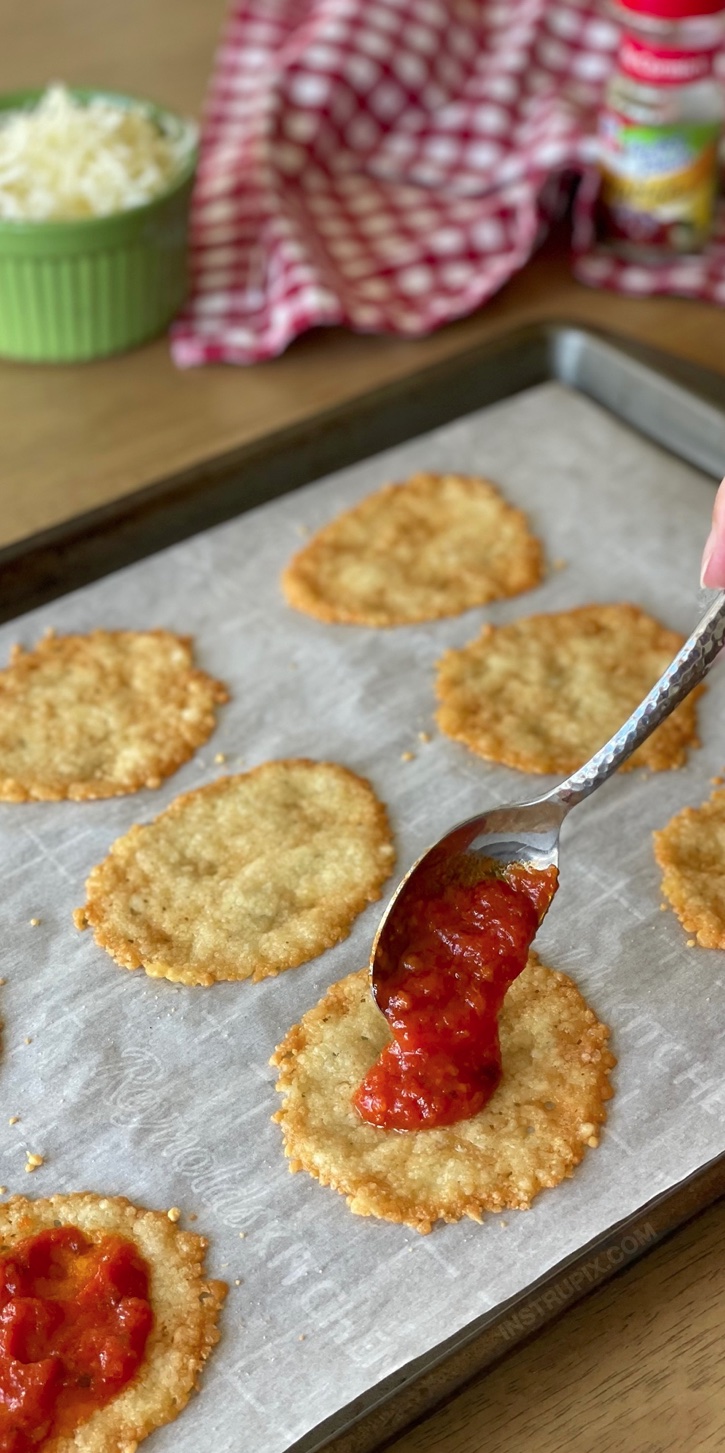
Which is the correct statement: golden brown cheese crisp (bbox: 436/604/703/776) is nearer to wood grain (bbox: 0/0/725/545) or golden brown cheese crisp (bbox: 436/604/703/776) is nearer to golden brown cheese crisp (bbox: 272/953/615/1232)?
golden brown cheese crisp (bbox: 272/953/615/1232)

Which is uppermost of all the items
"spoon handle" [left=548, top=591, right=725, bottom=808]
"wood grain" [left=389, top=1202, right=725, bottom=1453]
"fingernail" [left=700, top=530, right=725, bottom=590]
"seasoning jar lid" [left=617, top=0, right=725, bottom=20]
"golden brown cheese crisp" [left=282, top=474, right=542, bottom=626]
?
"seasoning jar lid" [left=617, top=0, right=725, bottom=20]

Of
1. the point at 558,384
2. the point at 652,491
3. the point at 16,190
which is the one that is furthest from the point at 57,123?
the point at 652,491

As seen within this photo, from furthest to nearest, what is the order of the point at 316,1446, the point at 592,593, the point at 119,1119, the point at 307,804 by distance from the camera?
the point at 592,593, the point at 307,804, the point at 119,1119, the point at 316,1446

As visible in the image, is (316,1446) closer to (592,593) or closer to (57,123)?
(592,593)

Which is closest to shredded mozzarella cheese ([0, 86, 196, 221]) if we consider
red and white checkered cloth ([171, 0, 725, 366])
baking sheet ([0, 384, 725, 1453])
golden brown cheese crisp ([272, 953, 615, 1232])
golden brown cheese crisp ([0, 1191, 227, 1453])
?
red and white checkered cloth ([171, 0, 725, 366])

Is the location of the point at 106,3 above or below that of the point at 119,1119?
above

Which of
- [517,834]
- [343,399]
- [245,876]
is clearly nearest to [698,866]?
[517,834]
